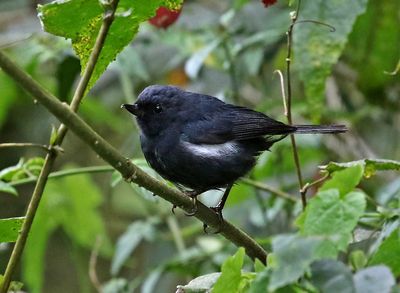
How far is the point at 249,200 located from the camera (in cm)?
429

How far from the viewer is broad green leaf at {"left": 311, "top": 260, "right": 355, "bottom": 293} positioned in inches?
49.9

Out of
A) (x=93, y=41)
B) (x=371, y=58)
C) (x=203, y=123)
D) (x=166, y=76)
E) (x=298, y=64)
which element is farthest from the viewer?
(x=166, y=76)

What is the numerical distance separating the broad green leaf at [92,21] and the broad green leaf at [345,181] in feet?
2.00

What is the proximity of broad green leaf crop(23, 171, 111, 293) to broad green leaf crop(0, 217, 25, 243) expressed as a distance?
2044 millimetres

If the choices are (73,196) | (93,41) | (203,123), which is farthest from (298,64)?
(73,196)

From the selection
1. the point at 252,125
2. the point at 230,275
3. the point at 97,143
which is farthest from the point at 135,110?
the point at 230,275

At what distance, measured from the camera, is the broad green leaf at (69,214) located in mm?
4105

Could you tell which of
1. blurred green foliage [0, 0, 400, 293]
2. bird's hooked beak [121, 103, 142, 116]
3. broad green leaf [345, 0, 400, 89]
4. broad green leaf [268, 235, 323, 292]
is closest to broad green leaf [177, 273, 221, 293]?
blurred green foliage [0, 0, 400, 293]

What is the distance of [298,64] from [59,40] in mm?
1326

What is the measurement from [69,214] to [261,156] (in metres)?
1.20

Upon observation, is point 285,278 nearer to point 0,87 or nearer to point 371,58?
point 371,58

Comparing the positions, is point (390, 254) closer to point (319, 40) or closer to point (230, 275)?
point (230, 275)

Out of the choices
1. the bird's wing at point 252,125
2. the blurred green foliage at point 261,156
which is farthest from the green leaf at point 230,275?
the bird's wing at point 252,125

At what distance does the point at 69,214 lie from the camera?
4.32 meters
